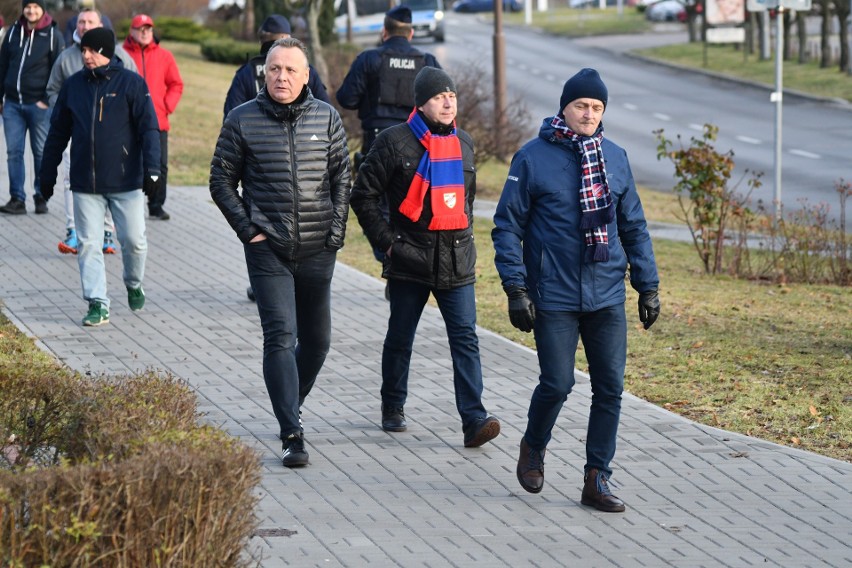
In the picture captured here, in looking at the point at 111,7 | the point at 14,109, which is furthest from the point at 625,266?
the point at 111,7

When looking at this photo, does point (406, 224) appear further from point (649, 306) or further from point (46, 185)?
point (46, 185)

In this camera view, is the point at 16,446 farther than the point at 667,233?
No

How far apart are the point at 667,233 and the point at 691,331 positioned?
22.1 ft

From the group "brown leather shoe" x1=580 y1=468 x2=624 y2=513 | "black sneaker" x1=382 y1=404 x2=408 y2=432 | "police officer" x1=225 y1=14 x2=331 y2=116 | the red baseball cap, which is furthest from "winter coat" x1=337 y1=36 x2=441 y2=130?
"brown leather shoe" x1=580 y1=468 x2=624 y2=513

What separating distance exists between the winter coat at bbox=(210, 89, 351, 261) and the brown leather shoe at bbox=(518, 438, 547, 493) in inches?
54.3

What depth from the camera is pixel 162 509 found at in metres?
4.23

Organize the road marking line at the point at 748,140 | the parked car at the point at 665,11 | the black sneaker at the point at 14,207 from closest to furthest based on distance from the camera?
the black sneaker at the point at 14,207, the road marking line at the point at 748,140, the parked car at the point at 665,11

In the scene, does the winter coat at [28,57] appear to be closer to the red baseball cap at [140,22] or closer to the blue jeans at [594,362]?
the red baseball cap at [140,22]

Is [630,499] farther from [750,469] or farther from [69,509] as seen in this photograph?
[69,509]

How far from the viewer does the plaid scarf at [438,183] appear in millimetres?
6836

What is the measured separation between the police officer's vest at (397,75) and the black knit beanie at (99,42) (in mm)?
1891

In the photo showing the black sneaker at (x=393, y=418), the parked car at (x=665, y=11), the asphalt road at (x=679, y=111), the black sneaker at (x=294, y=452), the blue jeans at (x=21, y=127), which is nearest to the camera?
the black sneaker at (x=294, y=452)

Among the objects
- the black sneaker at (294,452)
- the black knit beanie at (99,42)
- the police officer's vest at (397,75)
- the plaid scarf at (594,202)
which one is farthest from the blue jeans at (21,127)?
the plaid scarf at (594,202)

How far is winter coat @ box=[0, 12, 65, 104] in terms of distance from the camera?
13.2 m
